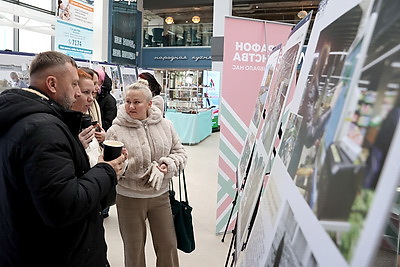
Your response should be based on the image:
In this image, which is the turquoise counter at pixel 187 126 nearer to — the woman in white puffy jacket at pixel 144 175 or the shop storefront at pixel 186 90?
the shop storefront at pixel 186 90

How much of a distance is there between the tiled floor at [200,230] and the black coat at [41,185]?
181 centimetres

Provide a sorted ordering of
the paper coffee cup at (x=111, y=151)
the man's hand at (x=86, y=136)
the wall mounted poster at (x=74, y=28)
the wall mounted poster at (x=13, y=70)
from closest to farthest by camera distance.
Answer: the paper coffee cup at (x=111, y=151) → the man's hand at (x=86, y=136) → the wall mounted poster at (x=13, y=70) → the wall mounted poster at (x=74, y=28)

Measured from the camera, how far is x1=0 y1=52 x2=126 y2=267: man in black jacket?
4.04 ft

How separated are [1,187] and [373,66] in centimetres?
135

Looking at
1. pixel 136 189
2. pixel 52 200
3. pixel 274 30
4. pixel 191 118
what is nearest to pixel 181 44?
pixel 191 118

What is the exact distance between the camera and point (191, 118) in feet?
30.0

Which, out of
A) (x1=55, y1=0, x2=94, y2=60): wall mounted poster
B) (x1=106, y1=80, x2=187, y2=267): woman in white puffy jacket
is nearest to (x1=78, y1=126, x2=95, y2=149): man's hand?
(x1=106, y1=80, x2=187, y2=267): woman in white puffy jacket

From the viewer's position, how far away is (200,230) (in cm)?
384

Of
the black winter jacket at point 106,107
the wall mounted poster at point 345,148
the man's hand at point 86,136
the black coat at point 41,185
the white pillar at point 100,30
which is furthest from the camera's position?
the white pillar at point 100,30

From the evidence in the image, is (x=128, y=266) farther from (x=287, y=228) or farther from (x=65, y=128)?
(x=287, y=228)

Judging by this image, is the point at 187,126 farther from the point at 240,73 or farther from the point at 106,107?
the point at 240,73

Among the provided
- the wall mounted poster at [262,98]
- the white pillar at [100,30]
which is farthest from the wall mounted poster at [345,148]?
the white pillar at [100,30]

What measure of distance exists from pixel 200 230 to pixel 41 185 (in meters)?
2.83

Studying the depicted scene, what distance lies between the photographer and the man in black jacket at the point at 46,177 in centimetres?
123
